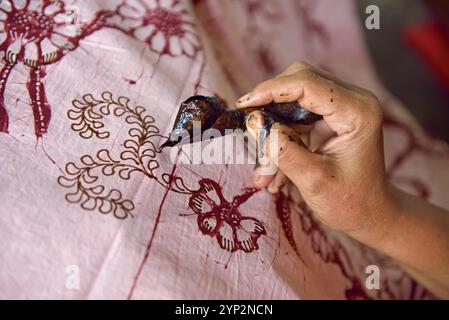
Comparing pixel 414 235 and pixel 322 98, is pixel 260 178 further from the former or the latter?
pixel 414 235

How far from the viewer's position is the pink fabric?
595 mm

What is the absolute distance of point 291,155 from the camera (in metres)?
0.65

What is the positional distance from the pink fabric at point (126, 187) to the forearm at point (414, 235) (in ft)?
0.30

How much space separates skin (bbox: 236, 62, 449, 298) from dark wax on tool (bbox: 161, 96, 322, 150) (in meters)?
0.01

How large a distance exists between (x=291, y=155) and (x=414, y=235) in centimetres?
32

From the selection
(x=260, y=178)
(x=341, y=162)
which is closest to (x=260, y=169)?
(x=260, y=178)

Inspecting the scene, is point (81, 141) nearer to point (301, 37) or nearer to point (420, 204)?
point (420, 204)

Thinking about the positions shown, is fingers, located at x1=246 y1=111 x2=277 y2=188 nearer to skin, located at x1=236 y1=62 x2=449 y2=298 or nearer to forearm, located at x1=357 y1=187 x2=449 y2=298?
skin, located at x1=236 y1=62 x2=449 y2=298

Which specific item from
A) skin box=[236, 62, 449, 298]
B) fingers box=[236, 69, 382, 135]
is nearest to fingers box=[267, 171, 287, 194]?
skin box=[236, 62, 449, 298]

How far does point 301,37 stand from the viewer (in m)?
1.27

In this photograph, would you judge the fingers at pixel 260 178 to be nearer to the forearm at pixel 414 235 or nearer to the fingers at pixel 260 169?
the fingers at pixel 260 169

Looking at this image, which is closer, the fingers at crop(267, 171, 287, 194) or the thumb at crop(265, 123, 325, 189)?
the thumb at crop(265, 123, 325, 189)

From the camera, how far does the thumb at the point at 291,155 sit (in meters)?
0.65
